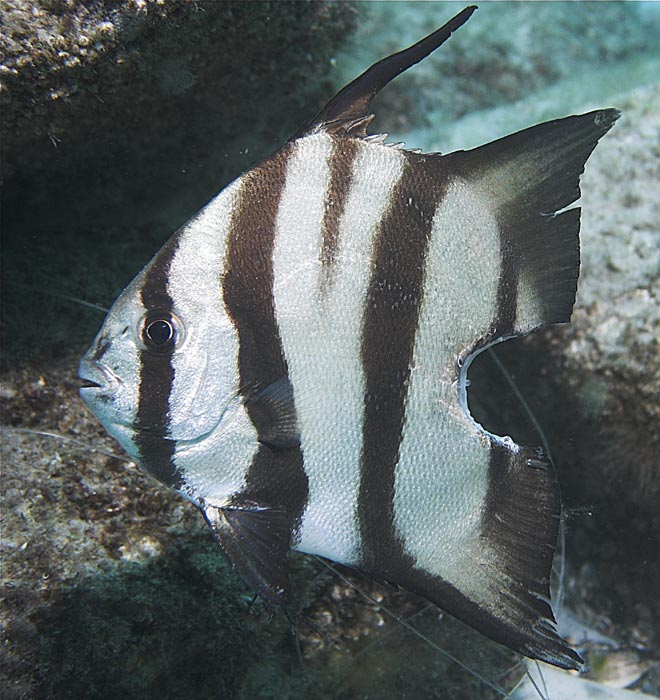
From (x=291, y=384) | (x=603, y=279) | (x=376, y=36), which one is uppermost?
(x=376, y=36)

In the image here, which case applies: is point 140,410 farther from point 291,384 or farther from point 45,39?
point 45,39

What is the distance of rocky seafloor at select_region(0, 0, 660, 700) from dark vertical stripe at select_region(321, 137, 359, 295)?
106 centimetres

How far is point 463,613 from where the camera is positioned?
1.41m

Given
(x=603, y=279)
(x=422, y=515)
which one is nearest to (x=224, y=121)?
(x=603, y=279)

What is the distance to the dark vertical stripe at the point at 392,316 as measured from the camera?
1.34 metres

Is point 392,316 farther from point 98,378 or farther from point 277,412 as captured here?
point 98,378

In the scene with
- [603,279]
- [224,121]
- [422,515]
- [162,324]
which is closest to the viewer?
[162,324]

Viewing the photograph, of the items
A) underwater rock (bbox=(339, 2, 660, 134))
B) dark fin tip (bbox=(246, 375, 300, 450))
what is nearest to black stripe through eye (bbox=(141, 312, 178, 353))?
dark fin tip (bbox=(246, 375, 300, 450))

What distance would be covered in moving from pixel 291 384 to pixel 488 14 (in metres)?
5.61

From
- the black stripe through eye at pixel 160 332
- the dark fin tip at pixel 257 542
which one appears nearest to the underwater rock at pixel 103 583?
the dark fin tip at pixel 257 542

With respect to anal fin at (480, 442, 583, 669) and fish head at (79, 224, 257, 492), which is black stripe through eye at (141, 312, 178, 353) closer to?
fish head at (79, 224, 257, 492)

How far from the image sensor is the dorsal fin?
1349 millimetres

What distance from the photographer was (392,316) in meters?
1.35

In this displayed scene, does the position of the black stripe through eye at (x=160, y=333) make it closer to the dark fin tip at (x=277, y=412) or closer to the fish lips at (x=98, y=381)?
the fish lips at (x=98, y=381)
